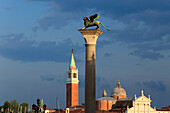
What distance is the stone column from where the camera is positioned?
73.0ft

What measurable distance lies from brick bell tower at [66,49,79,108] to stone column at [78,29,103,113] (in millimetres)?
118752

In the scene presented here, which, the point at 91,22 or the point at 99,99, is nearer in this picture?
the point at 91,22

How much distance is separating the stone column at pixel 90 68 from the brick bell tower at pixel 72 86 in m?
119

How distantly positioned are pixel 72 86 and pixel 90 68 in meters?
119

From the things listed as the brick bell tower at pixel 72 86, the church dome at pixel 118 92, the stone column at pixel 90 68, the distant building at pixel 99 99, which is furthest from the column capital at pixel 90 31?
the brick bell tower at pixel 72 86

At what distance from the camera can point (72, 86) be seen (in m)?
141

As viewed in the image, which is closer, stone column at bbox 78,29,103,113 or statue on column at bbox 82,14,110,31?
stone column at bbox 78,29,103,113

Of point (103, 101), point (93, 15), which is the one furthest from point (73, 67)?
point (93, 15)

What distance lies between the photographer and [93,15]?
75.8ft

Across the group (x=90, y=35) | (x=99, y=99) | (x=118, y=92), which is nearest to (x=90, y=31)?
(x=90, y=35)

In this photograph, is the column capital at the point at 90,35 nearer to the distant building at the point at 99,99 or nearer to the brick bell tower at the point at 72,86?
the distant building at the point at 99,99

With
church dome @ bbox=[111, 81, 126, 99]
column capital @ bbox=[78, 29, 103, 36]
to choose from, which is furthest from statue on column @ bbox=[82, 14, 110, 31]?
church dome @ bbox=[111, 81, 126, 99]

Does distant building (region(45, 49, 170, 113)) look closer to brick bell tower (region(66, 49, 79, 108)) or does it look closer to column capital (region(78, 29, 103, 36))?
brick bell tower (region(66, 49, 79, 108))

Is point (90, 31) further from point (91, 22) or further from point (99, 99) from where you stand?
point (99, 99)
